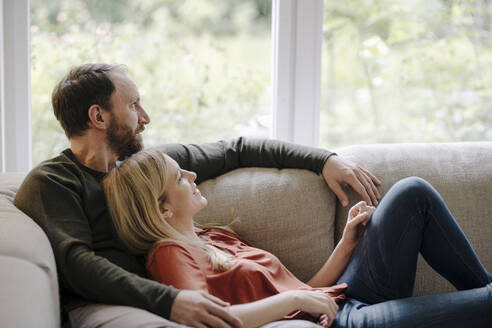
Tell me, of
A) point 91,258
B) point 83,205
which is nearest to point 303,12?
point 83,205

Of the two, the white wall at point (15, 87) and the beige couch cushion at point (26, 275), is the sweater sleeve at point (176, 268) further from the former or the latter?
the white wall at point (15, 87)

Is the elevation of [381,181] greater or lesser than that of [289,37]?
lesser

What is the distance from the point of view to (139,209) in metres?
1.56

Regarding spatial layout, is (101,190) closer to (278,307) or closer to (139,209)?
(139,209)

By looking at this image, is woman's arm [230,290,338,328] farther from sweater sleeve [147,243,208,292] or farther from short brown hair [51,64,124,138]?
short brown hair [51,64,124,138]

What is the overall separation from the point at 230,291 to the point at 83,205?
0.47 metres

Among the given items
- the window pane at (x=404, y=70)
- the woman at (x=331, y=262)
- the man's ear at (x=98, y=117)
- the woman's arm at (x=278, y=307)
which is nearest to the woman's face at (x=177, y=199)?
the woman at (x=331, y=262)

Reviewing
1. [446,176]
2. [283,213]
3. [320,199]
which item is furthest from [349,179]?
[446,176]

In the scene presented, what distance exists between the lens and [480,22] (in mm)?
2613

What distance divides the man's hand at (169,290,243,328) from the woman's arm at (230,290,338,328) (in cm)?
9

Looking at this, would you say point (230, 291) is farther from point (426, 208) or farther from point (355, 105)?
point (355, 105)

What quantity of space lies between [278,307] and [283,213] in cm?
50

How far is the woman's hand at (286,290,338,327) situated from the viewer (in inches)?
57.8

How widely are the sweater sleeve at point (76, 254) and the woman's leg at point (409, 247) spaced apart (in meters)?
0.64
